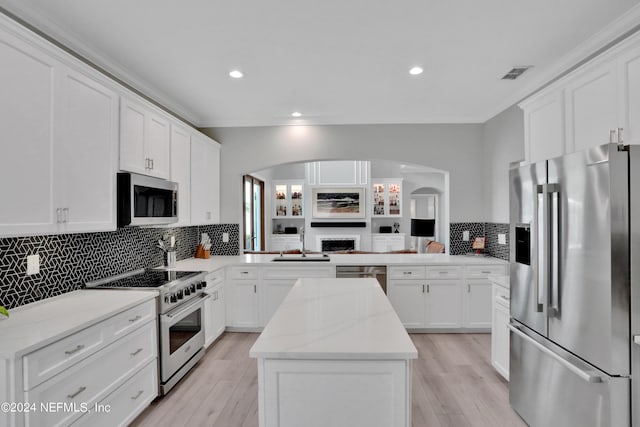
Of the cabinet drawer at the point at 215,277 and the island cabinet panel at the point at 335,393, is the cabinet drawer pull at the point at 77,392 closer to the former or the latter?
the island cabinet panel at the point at 335,393

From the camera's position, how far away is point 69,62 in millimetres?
2107

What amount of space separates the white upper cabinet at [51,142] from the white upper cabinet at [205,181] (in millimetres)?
1505

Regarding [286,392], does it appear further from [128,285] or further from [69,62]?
[69,62]

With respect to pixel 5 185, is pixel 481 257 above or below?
below

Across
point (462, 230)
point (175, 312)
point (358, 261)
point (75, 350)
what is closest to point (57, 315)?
point (75, 350)

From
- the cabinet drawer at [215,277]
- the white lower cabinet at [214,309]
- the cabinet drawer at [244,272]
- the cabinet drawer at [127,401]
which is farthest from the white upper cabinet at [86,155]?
the cabinet drawer at [244,272]

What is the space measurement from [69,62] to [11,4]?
1.62 ft

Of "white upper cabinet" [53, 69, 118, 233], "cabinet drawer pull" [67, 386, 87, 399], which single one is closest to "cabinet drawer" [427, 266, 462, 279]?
"white upper cabinet" [53, 69, 118, 233]

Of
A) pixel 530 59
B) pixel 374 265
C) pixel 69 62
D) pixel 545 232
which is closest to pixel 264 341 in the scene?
pixel 545 232

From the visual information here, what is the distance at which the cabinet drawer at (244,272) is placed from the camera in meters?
4.18

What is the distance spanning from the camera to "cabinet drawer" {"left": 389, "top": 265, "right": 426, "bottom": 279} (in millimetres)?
4145

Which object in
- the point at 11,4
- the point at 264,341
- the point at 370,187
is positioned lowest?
the point at 264,341

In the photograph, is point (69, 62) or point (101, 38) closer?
point (69, 62)

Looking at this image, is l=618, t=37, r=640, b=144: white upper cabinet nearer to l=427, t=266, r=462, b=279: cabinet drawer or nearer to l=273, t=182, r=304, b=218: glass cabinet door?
l=427, t=266, r=462, b=279: cabinet drawer
